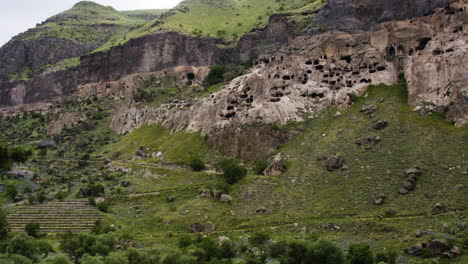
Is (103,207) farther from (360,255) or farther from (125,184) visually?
(360,255)

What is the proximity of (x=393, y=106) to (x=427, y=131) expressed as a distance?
34.6 ft

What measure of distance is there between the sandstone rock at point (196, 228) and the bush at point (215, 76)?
6537 centimetres

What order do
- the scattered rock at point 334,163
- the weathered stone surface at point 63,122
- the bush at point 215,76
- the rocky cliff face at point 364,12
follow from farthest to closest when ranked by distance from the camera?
the weathered stone surface at point 63,122
the bush at point 215,76
the rocky cliff face at point 364,12
the scattered rock at point 334,163

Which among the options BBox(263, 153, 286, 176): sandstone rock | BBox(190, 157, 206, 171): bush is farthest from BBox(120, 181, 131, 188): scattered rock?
BBox(263, 153, 286, 176): sandstone rock

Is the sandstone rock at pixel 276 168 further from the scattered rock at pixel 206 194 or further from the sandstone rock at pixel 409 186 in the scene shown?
the sandstone rock at pixel 409 186

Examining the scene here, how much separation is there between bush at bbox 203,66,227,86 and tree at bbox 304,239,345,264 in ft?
262

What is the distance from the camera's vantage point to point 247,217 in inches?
2322

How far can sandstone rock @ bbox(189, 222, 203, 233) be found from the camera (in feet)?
191

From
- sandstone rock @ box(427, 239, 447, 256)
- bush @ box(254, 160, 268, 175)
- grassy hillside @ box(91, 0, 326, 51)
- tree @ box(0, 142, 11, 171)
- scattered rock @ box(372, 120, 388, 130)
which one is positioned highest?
grassy hillside @ box(91, 0, 326, 51)

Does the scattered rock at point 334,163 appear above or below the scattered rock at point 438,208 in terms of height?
above

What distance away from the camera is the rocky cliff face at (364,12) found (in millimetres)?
92100

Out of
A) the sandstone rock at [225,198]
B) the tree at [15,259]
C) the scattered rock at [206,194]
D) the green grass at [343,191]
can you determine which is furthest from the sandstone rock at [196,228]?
the tree at [15,259]

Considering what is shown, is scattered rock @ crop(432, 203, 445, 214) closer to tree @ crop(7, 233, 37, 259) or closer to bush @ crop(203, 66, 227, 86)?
tree @ crop(7, 233, 37, 259)

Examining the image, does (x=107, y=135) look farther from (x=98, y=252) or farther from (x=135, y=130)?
(x=98, y=252)
